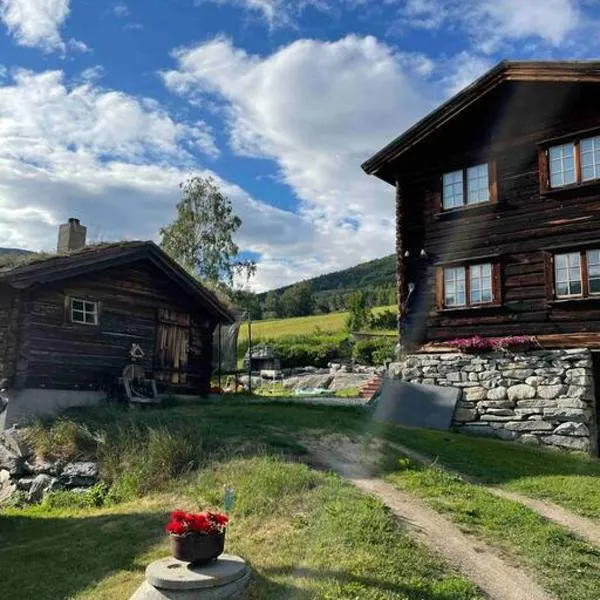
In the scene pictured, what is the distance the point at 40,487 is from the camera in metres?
12.6

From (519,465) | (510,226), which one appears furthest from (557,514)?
(510,226)

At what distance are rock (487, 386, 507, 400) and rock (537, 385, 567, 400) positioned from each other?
95 centimetres

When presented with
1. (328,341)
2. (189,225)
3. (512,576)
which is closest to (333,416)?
(512,576)

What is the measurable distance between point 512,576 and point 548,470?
264 inches

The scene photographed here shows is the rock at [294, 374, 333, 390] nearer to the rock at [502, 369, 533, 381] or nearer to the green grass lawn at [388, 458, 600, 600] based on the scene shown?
the rock at [502, 369, 533, 381]

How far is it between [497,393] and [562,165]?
659 cm

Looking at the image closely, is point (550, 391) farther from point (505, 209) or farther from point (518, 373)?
point (505, 209)

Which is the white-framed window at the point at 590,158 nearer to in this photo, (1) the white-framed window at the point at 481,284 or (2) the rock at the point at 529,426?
(1) the white-framed window at the point at 481,284

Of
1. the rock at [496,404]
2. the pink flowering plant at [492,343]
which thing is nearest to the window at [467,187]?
the pink flowering plant at [492,343]

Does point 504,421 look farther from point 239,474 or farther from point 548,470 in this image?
point 239,474

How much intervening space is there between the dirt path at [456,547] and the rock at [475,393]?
7.79 meters

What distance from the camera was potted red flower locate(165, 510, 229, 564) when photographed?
6578 millimetres

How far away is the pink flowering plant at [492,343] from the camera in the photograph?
56.6 ft

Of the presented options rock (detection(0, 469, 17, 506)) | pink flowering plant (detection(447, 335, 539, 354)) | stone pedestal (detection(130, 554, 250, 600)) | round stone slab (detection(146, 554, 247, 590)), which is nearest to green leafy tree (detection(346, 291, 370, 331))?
pink flowering plant (detection(447, 335, 539, 354))
